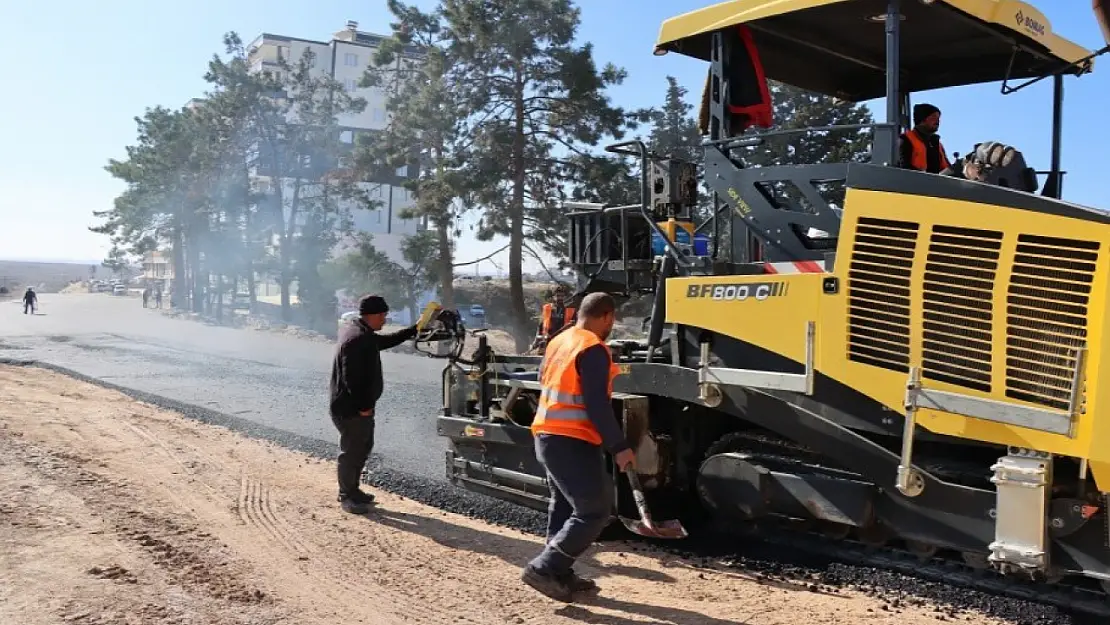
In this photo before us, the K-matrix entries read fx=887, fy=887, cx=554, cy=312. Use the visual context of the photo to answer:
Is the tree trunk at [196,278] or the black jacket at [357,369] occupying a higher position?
the tree trunk at [196,278]

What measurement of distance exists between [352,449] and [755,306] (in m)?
3.32

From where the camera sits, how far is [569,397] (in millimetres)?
4422

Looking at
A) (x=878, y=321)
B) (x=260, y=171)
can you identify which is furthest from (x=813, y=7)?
(x=260, y=171)

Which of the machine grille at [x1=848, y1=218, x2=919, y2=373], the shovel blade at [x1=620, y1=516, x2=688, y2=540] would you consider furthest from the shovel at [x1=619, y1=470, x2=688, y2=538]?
the machine grille at [x1=848, y1=218, x2=919, y2=373]

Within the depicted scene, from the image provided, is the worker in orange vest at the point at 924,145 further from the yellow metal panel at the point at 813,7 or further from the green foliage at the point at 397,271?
the green foliage at the point at 397,271

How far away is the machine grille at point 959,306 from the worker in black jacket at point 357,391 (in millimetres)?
3799

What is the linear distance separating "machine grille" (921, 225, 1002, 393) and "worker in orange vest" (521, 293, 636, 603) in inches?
57.9

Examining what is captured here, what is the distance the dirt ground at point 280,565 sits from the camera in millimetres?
4359

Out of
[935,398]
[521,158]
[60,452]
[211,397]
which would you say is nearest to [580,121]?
[521,158]

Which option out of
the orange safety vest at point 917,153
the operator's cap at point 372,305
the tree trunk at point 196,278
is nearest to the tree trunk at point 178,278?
the tree trunk at point 196,278

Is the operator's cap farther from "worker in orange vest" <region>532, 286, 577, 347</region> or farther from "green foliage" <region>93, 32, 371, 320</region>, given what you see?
"green foliage" <region>93, 32, 371, 320</region>

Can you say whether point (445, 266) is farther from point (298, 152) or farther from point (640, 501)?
point (640, 501)

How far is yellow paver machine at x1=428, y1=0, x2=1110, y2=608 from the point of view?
141 inches

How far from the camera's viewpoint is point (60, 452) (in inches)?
312
